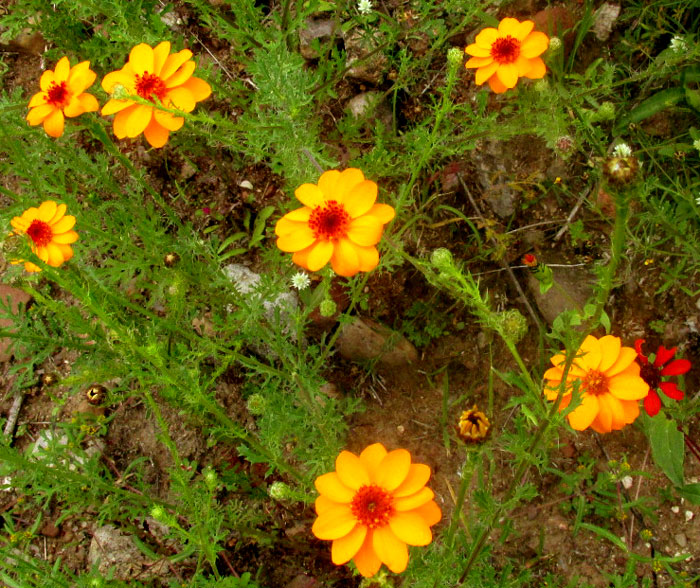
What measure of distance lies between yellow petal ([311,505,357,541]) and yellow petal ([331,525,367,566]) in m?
0.02

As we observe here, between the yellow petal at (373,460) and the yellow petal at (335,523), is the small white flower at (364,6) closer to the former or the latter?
the yellow petal at (373,460)

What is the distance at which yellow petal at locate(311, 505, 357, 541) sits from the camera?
185 cm

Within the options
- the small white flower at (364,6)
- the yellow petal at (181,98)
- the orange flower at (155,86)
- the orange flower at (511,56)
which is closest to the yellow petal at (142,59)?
the orange flower at (155,86)

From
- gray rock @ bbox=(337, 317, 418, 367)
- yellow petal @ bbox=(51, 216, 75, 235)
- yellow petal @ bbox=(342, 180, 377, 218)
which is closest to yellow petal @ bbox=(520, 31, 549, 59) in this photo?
yellow petal @ bbox=(342, 180, 377, 218)

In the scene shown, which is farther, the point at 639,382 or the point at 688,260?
the point at 688,260

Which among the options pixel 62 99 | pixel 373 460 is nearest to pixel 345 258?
pixel 373 460

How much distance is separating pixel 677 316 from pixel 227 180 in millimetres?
2424

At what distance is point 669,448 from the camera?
2.48 metres

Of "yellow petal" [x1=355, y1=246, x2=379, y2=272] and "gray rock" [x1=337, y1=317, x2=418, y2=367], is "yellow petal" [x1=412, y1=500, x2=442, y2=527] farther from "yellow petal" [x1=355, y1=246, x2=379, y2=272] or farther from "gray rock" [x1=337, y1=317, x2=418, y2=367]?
"gray rock" [x1=337, y1=317, x2=418, y2=367]

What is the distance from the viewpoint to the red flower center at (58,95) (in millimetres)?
2488

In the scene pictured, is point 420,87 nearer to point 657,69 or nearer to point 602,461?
point 657,69

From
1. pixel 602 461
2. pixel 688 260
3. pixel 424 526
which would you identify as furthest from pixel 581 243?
pixel 424 526

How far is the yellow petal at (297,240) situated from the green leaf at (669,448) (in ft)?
5.21

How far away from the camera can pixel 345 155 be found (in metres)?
3.35
